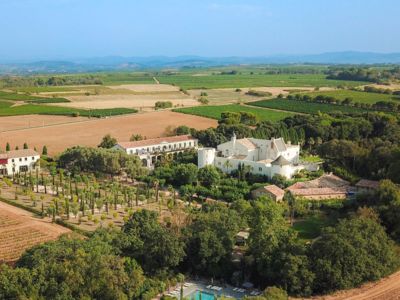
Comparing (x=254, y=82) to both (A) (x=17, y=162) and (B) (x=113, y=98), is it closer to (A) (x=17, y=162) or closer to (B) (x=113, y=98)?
(B) (x=113, y=98)

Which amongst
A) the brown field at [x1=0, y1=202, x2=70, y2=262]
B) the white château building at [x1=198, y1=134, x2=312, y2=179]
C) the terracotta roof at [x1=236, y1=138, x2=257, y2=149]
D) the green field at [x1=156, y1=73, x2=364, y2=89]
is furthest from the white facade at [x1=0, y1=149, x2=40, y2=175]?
the green field at [x1=156, y1=73, x2=364, y2=89]

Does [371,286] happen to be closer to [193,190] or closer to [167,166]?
[193,190]


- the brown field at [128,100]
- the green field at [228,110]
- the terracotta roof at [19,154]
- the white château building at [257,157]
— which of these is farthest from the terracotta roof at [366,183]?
the brown field at [128,100]

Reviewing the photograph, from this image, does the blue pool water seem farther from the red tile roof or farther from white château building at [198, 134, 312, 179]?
white château building at [198, 134, 312, 179]

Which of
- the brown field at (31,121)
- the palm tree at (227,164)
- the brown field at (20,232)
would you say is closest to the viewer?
the brown field at (20,232)

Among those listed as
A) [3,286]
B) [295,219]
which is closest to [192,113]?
[295,219]

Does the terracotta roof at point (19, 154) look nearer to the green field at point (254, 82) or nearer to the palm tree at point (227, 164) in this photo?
the palm tree at point (227, 164)
